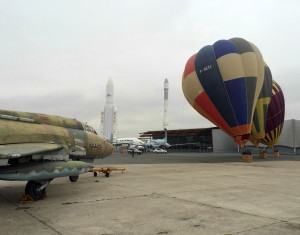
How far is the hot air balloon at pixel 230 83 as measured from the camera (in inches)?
1103

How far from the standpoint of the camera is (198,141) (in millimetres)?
100500

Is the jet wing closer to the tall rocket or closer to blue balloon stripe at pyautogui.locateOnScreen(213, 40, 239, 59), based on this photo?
blue balloon stripe at pyautogui.locateOnScreen(213, 40, 239, 59)

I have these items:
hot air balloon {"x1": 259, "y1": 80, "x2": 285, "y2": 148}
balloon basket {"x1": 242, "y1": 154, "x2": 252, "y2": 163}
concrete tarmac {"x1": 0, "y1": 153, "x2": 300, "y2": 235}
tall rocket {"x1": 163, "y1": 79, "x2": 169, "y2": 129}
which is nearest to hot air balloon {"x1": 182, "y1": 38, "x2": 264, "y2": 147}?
balloon basket {"x1": 242, "y1": 154, "x2": 252, "y2": 163}

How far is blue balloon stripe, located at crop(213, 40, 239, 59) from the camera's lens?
2913cm

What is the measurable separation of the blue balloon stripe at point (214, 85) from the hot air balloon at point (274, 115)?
1256 centimetres

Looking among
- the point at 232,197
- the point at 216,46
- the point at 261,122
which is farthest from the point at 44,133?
the point at 261,122

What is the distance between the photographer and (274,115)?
38406 mm

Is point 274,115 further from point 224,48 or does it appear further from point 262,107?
point 224,48

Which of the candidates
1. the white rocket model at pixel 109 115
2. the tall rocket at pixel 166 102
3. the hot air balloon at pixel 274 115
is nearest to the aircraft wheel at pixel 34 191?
the hot air balloon at pixel 274 115

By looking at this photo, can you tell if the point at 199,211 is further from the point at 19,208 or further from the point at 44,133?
the point at 44,133

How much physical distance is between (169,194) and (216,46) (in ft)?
81.5

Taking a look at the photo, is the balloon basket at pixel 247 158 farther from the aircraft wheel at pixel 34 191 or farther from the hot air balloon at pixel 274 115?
the aircraft wheel at pixel 34 191

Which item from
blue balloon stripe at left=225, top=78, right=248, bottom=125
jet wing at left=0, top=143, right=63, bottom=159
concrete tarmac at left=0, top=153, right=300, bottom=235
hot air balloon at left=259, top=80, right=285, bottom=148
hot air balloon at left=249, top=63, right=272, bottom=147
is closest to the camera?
concrete tarmac at left=0, top=153, right=300, bottom=235

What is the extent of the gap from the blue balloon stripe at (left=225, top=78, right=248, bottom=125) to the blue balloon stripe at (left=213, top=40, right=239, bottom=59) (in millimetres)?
3730
